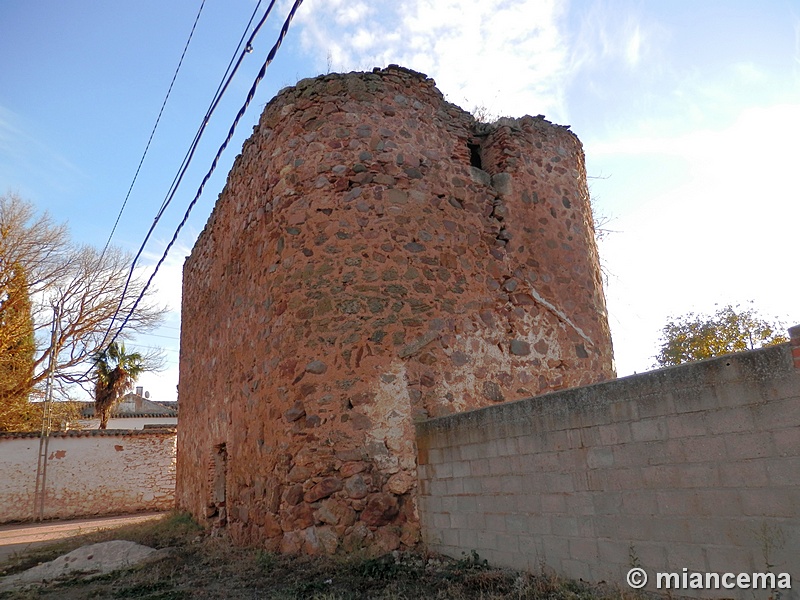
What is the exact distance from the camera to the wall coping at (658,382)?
362 centimetres

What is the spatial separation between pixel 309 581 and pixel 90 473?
1570 centimetres

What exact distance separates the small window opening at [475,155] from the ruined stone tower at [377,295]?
0.02 metres

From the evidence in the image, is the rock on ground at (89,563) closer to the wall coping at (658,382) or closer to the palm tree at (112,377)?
the wall coping at (658,382)

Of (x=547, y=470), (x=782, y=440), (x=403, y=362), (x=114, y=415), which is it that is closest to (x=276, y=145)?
(x=403, y=362)

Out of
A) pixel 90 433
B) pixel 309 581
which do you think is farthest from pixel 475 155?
pixel 90 433

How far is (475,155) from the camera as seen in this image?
8484 mm

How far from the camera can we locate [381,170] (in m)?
7.30

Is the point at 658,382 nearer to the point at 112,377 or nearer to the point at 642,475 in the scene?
the point at 642,475

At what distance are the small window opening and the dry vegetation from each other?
5078 mm

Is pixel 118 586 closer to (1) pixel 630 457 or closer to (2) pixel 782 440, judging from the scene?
(1) pixel 630 457

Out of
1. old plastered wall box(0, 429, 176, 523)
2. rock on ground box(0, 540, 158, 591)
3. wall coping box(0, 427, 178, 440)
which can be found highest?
wall coping box(0, 427, 178, 440)

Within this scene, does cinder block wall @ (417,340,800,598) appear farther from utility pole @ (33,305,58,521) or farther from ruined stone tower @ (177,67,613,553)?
utility pole @ (33,305,58,521)

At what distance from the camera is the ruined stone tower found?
6.38 meters

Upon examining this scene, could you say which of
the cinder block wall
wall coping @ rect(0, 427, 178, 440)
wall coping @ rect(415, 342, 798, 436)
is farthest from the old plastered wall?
wall coping @ rect(415, 342, 798, 436)
